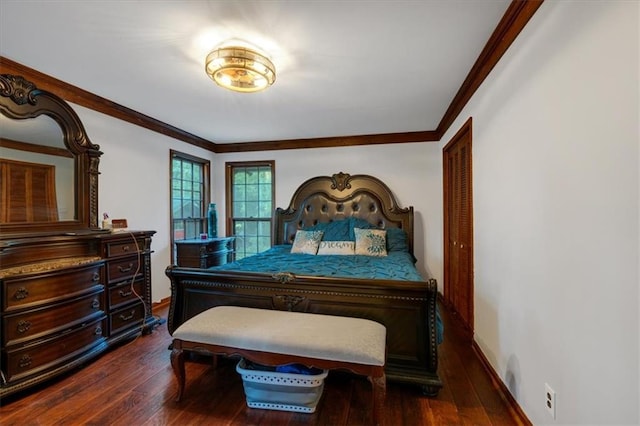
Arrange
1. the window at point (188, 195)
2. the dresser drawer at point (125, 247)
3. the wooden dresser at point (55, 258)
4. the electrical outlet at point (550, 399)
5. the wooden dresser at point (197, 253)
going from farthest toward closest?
1. the window at point (188, 195)
2. the wooden dresser at point (197, 253)
3. the dresser drawer at point (125, 247)
4. the wooden dresser at point (55, 258)
5. the electrical outlet at point (550, 399)

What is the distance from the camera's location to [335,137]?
432 centimetres

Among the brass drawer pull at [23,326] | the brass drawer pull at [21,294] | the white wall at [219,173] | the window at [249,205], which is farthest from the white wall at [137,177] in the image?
the brass drawer pull at [23,326]

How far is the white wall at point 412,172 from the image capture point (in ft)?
13.3

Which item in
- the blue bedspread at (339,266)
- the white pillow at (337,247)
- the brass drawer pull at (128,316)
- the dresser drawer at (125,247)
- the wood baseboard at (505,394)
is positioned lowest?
the wood baseboard at (505,394)

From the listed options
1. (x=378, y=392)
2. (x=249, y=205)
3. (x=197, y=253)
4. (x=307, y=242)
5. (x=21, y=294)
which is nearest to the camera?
(x=378, y=392)

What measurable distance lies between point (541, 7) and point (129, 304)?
365cm

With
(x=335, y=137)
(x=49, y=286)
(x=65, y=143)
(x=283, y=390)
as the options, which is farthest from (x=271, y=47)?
(x=335, y=137)

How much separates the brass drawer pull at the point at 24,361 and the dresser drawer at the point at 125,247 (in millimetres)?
844

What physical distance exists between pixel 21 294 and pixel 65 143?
1.34 meters

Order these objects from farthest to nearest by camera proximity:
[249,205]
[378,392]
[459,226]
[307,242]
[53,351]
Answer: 1. [249,205]
2. [307,242]
3. [459,226]
4. [53,351]
5. [378,392]

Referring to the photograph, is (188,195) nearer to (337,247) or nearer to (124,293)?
(124,293)

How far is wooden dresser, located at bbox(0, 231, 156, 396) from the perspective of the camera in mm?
1909

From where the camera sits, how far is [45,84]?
2.41m

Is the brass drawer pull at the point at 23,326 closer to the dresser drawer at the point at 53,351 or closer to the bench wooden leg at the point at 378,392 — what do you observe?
the dresser drawer at the point at 53,351
